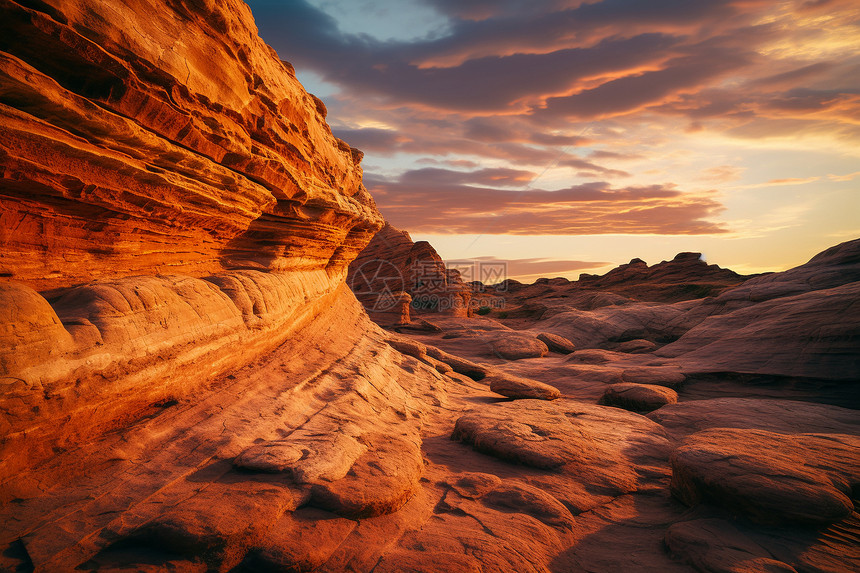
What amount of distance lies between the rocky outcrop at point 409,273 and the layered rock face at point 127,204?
76.2 ft

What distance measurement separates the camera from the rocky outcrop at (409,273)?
31.5m

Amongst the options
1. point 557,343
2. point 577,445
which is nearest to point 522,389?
point 577,445

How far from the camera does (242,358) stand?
6.60 m

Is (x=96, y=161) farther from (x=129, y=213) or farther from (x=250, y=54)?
(x=250, y=54)

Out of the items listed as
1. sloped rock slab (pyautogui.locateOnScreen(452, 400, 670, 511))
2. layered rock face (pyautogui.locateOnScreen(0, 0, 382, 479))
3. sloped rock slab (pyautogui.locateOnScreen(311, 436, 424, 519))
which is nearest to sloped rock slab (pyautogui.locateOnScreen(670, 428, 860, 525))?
sloped rock slab (pyautogui.locateOnScreen(452, 400, 670, 511))

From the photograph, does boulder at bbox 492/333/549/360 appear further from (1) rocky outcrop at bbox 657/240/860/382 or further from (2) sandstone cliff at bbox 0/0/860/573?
(2) sandstone cliff at bbox 0/0/860/573

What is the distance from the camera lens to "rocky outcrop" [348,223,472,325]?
31.5 meters

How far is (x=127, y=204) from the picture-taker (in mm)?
5223

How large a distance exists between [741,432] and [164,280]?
29.9 ft

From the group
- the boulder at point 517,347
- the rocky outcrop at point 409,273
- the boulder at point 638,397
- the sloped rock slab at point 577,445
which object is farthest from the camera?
the rocky outcrop at point 409,273

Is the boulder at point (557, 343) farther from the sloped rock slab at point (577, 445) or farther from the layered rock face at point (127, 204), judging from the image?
the layered rock face at point (127, 204)

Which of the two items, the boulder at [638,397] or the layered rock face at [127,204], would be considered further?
the boulder at [638,397]

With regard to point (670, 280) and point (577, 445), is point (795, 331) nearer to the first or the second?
point (577, 445)

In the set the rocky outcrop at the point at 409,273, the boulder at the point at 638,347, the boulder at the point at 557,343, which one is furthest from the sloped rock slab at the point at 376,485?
the rocky outcrop at the point at 409,273
